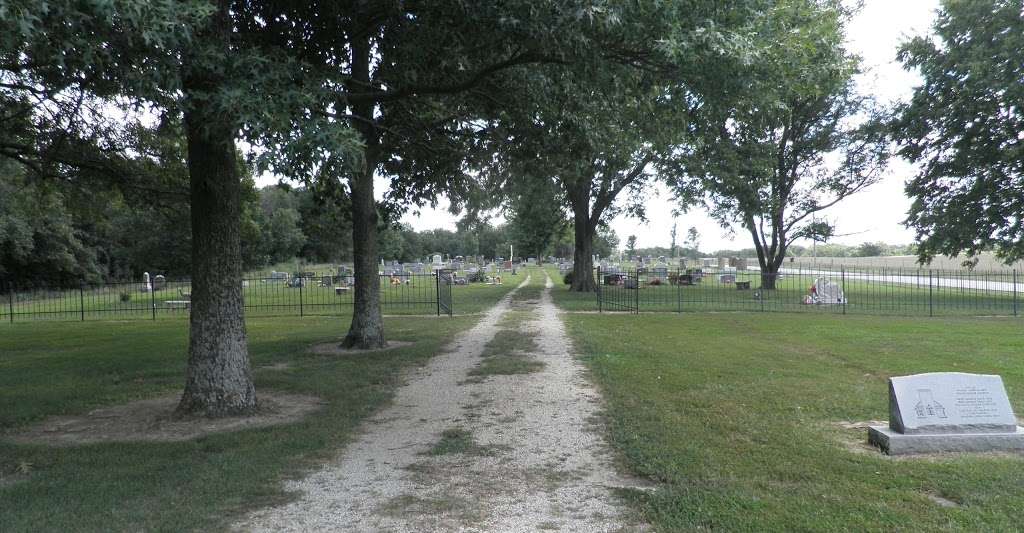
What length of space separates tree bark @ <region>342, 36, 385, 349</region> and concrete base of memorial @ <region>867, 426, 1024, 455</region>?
8664 millimetres

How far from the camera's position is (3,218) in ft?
100

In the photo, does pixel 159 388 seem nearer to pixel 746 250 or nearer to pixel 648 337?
pixel 648 337

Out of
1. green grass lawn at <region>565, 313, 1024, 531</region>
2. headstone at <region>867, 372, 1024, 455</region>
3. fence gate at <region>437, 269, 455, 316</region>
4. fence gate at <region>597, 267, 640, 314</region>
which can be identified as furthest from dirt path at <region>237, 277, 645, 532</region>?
fence gate at <region>597, 267, 640, 314</region>

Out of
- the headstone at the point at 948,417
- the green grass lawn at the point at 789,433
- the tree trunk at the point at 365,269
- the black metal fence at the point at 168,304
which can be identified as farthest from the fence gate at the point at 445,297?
the headstone at the point at 948,417

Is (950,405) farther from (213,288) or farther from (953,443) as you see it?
(213,288)

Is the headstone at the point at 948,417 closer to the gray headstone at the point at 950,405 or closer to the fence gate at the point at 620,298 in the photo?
the gray headstone at the point at 950,405

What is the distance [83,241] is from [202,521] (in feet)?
171

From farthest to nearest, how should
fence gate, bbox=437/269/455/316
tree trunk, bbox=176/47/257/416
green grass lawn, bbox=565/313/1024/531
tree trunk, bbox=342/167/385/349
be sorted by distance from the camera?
fence gate, bbox=437/269/455/316, tree trunk, bbox=342/167/385/349, tree trunk, bbox=176/47/257/416, green grass lawn, bbox=565/313/1024/531

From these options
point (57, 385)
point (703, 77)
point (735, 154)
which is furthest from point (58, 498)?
point (735, 154)

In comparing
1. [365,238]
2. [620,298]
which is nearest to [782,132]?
[620,298]

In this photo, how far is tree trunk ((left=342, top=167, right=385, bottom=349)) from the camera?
37.9ft

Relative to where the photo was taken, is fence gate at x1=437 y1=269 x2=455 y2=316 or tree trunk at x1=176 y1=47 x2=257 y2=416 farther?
fence gate at x1=437 y1=269 x2=455 y2=316

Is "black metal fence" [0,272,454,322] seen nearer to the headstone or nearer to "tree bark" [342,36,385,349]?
"tree bark" [342,36,385,349]

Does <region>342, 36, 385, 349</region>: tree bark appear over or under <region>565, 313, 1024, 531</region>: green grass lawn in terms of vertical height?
over
